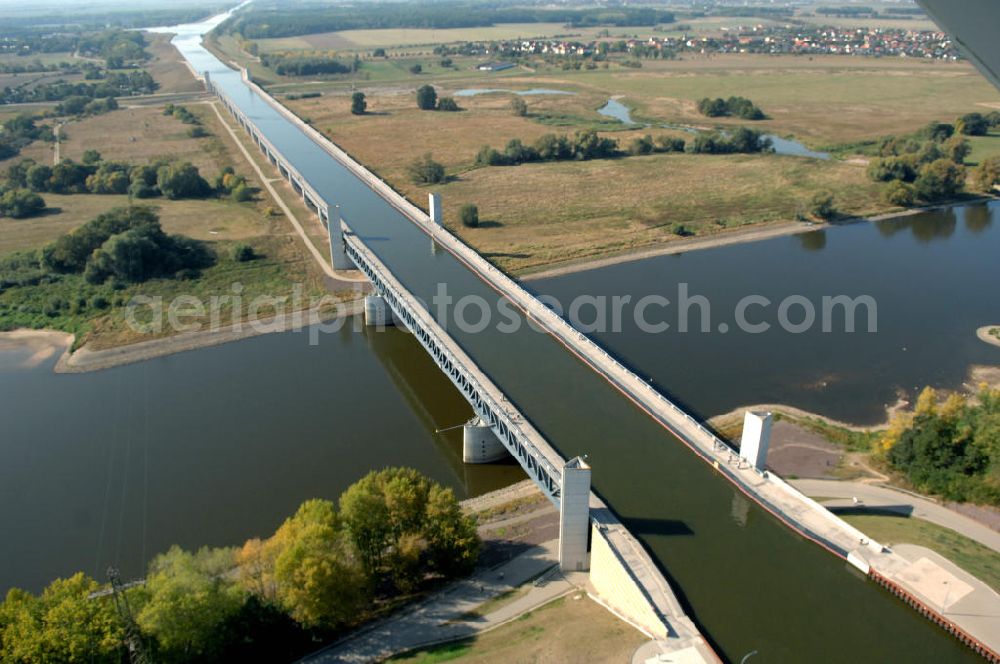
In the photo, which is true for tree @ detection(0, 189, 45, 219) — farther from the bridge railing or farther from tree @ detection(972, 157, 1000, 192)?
tree @ detection(972, 157, 1000, 192)

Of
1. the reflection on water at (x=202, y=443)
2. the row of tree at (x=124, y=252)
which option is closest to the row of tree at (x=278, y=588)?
the reflection on water at (x=202, y=443)

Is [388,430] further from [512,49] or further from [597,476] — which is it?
[512,49]

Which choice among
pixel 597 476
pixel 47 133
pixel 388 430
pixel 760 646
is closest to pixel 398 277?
pixel 388 430

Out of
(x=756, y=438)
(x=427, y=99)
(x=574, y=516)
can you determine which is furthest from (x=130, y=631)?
(x=427, y=99)

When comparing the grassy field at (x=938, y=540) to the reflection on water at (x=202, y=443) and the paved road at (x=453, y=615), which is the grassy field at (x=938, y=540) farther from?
the reflection on water at (x=202, y=443)

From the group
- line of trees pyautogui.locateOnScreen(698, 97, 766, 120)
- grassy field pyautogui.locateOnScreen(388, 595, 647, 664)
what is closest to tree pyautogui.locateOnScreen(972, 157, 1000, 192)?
line of trees pyautogui.locateOnScreen(698, 97, 766, 120)
